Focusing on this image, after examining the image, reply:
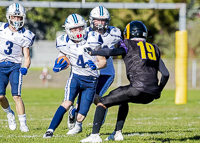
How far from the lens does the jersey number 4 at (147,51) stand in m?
4.42

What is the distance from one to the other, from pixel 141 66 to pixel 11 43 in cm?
220

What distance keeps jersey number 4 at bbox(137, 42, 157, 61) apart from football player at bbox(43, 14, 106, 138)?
505 mm

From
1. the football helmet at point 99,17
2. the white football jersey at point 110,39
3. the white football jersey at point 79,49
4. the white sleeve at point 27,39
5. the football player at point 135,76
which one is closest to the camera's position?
the football player at point 135,76

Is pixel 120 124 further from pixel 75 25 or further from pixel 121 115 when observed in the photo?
pixel 75 25

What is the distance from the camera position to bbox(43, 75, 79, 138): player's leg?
4680mm

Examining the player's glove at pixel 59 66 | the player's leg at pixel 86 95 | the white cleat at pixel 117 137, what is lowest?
the white cleat at pixel 117 137

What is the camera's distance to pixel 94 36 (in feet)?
16.1

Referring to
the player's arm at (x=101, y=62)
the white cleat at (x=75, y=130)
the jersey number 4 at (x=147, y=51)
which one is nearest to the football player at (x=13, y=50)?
the white cleat at (x=75, y=130)

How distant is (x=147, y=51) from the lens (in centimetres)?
446

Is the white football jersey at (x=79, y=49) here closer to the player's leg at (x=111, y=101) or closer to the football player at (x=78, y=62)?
the football player at (x=78, y=62)

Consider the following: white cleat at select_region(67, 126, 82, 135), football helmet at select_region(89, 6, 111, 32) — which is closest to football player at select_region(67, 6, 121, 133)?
football helmet at select_region(89, 6, 111, 32)

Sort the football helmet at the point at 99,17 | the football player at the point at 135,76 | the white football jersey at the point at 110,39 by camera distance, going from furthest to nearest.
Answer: the white football jersey at the point at 110,39
the football helmet at the point at 99,17
the football player at the point at 135,76

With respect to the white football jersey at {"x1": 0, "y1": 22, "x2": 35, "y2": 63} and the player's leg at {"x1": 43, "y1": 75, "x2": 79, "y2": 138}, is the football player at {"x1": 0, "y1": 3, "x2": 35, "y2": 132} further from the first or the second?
the player's leg at {"x1": 43, "y1": 75, "x2": 79, "y2": 138}

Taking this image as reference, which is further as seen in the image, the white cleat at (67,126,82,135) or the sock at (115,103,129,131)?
the white cleat at (67,126,82,135)
